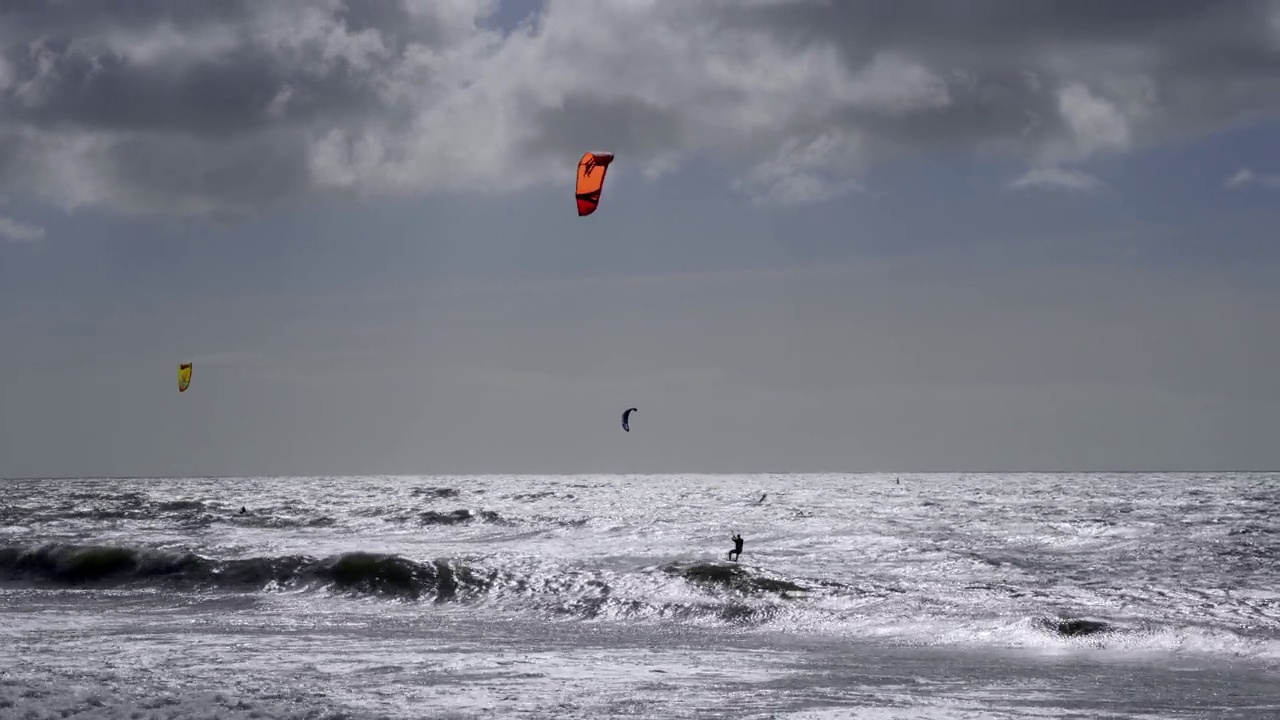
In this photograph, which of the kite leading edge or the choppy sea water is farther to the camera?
the kite leading edge

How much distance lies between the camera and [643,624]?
59.1 feet

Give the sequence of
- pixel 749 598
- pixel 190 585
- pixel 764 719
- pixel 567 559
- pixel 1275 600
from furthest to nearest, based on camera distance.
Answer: pixel 567 559
pixel 190 585
pixel 749 598
pixel 1275 600
pixel 764 719

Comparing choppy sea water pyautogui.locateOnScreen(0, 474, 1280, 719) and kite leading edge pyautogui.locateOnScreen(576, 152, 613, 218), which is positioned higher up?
kite leading edge pyautogui.locateOnScreen(576, 152, 613, 218)

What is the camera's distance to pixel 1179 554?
27.3 metres

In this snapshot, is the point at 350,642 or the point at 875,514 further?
the point at 875,514

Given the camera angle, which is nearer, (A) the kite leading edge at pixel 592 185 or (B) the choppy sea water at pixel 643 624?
(B) the choppy sea water at pixel 643 624

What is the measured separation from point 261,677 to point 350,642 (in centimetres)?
357

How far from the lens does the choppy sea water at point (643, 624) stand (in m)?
11.1

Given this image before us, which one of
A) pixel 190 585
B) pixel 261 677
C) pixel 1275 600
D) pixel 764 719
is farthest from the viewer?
pixel 190 585

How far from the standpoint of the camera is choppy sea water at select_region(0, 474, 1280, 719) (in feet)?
36.4

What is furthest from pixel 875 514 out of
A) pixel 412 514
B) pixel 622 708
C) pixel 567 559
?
pixel 622 708

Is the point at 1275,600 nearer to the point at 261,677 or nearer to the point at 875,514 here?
the point at 261,677

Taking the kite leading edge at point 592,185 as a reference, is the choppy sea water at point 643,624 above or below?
below

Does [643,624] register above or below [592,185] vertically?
below
